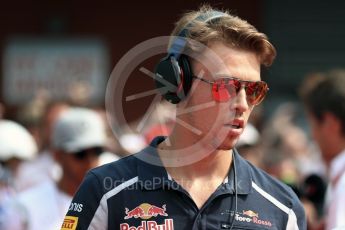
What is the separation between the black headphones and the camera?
3.40 m

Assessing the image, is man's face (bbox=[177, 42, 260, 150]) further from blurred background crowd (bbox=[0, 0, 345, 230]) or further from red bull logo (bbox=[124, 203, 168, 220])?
blurred background crowd (bbox=[0, 0, 345, 230])

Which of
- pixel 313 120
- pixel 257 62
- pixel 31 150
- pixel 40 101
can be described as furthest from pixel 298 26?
pixel 257 62

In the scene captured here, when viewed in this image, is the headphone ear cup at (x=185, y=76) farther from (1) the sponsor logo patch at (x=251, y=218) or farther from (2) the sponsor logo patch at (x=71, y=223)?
(2) the sponsor logo patch at (x=71, y=223)

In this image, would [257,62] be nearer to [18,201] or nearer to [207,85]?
[207,85]

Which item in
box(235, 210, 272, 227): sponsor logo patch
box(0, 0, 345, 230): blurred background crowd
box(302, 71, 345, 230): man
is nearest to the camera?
box(235, 210, 272, 227): sponsor logo patch

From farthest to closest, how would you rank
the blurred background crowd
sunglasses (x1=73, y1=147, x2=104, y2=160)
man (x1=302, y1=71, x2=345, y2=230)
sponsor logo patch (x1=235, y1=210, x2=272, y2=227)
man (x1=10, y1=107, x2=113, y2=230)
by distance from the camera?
the blurred background crowd → sunglasses (x1=73, y1=147, x2=104, y2=160) → man (x1=10, y1=107, x2=113, y2=230) → man (x1=302, y1=71, x2=345, y2=230) → sponsor logo patch (x1=235, y1=210, x2=272, y2=227)

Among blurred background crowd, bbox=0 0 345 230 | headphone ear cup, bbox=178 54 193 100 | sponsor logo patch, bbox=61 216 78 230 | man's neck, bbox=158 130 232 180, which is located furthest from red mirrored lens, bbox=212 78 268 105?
blurred background crowd, bbox=0 0 345 230

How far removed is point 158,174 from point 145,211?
15cm

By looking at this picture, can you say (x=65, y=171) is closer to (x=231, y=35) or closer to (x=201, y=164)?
(x=201, y=164)

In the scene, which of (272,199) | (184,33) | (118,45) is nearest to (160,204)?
(272,199)

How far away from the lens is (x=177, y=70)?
339 centimetres

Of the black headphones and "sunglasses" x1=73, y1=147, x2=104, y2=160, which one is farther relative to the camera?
"sunglasses" x1=73, y1=147, x2=104, y2=160

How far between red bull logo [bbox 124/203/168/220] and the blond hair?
22.0 inches

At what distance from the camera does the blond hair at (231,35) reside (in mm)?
3357
